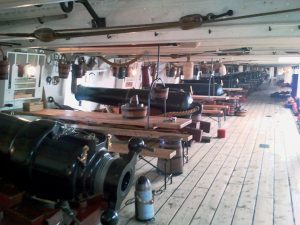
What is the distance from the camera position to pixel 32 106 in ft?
17.2

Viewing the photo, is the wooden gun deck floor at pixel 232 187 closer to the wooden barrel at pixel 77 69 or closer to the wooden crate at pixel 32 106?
the wooden crate at pixel 32 106

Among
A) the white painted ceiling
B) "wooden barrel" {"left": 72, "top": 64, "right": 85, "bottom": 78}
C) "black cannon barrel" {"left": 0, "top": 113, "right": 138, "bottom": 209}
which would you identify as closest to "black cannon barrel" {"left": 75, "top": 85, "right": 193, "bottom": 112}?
"wooden barrel" {"left": 72, "top": 64, "right": 85, "bottom": 78}

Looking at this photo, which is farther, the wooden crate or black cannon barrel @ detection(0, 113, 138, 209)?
the wooden crate

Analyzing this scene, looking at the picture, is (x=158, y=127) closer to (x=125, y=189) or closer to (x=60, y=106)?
(x=60, y=106)

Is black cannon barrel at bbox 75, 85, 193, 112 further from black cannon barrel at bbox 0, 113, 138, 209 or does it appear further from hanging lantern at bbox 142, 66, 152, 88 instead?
black cannon barrel at bbox 0, 113, 138, 209

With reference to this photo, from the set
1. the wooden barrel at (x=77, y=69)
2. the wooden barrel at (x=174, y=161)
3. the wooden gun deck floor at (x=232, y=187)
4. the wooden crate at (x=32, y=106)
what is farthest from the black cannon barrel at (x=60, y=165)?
the wooden barrel at (x=77, y=69)

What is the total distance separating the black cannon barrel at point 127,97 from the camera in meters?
5.31

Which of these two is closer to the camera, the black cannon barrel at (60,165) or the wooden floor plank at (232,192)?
the black cannon barrel at (60,165)

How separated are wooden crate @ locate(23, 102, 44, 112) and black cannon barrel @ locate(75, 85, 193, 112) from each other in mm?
786

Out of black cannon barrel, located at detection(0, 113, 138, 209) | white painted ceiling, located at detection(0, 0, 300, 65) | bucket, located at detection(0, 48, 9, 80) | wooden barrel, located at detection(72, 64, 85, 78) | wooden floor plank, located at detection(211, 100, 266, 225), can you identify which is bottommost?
wooden floor plank, located at detection(211, 100, 266, 225)

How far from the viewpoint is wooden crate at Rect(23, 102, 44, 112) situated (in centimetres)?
512

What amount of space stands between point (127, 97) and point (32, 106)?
4.96 ft

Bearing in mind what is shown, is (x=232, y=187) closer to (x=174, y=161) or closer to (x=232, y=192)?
(x=232, y=192)

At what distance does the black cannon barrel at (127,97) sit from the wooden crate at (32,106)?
0.79m
